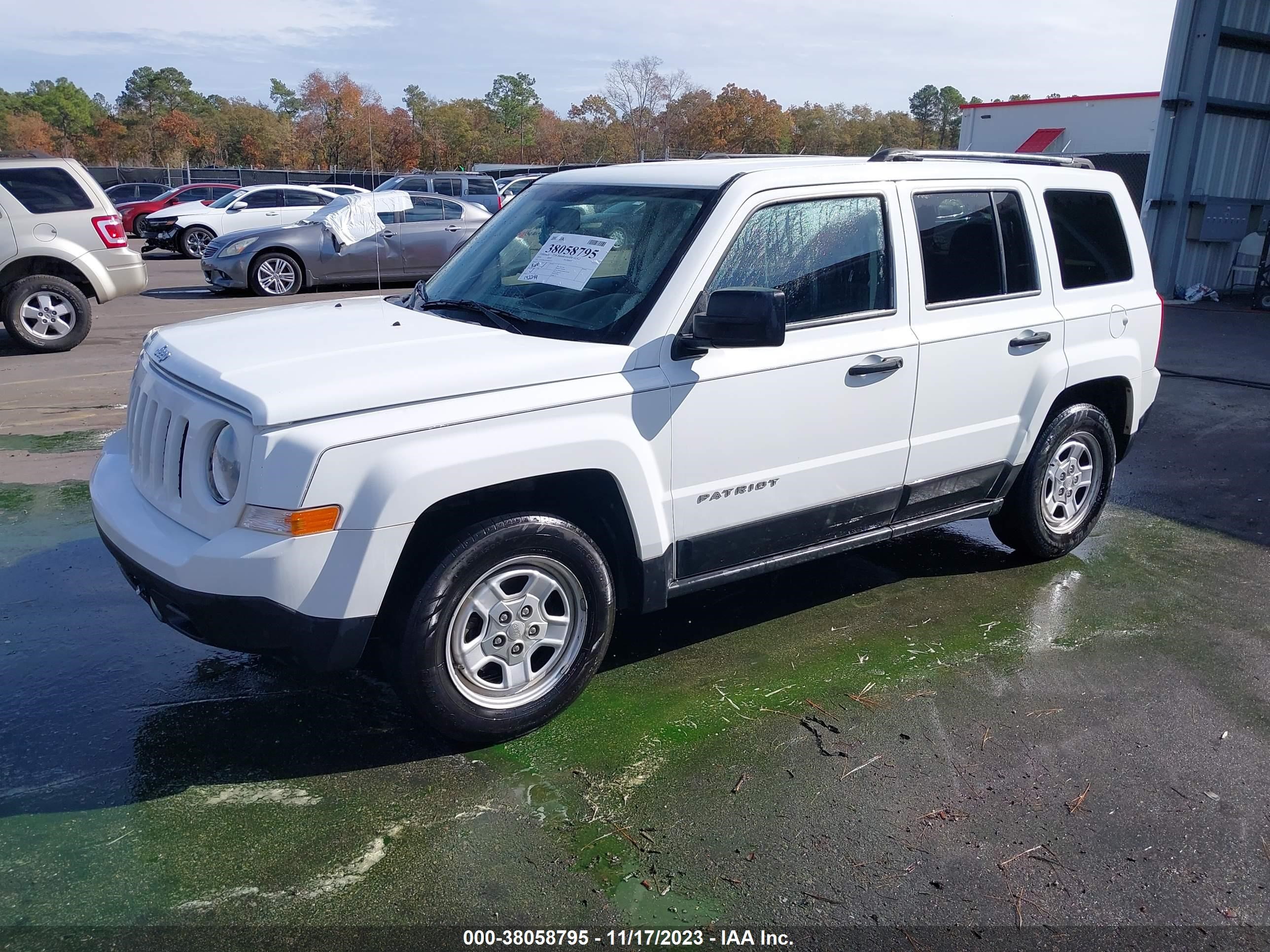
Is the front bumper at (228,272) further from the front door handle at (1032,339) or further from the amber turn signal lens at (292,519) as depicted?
the amber turn signal lens at (292,519)

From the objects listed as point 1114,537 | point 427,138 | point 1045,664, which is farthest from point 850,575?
point 427,138

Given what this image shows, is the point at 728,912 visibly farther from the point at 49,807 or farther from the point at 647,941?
the point at 49,807

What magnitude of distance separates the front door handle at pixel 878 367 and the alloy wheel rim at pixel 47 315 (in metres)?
9.70

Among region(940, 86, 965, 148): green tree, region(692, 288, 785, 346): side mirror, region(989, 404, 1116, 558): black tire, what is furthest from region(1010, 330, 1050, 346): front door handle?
region(940, 86, 965, 148): green tree

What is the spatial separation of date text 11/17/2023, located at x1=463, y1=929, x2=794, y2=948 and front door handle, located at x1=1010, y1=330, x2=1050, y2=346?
304 cm

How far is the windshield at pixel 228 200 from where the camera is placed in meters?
23.5

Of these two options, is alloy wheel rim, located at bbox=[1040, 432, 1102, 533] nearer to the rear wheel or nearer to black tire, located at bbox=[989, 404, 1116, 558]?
black tire, located at bbox=[989, 404, 1116, 558]

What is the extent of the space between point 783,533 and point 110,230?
384 inches

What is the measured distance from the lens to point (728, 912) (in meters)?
2.87

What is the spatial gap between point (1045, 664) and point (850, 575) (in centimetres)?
118

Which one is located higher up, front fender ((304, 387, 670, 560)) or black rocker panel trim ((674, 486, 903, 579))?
front fender ((304, 387, 670, 560))

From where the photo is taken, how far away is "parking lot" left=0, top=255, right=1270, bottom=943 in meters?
2.95

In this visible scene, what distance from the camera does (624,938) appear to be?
9.13 feet

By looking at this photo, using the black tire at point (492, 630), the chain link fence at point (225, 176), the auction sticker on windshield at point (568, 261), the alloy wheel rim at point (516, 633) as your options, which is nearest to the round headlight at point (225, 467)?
the black tire at point (492, 630)
